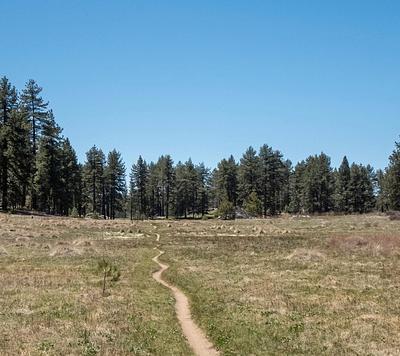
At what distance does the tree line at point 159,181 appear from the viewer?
286ft

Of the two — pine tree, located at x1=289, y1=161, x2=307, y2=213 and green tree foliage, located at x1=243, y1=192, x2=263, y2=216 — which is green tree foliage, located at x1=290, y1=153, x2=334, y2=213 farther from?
green tree foliage, located at x1=243, y1=192, x2=263, y2=216

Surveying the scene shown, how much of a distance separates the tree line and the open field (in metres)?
45.0

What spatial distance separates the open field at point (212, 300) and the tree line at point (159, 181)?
45.0 metres

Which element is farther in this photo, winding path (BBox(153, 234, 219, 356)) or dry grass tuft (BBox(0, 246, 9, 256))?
dry grass tuft (BBox(0, 246, 9, 256))

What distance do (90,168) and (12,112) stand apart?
5573 cm

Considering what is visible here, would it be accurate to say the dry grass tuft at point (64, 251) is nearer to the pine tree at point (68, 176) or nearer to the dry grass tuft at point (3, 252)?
the dry grass tuft at point (3, 252)

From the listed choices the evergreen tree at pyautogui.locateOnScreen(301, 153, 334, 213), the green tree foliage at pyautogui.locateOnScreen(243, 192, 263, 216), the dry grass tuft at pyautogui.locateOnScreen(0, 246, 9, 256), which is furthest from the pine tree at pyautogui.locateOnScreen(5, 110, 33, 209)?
the evergreen tree at pyautogui.locateOnScreen(301, 153, 334, 213)

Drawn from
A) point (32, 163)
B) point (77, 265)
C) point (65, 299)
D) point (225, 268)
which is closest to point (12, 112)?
point (32, 163)

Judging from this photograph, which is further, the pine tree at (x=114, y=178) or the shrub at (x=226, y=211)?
the pine tree at (x=114, y=178)

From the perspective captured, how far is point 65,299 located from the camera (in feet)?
78.6

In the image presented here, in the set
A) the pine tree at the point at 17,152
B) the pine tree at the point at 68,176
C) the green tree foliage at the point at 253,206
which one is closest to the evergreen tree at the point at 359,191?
the green tree foliage at the point at 253,206

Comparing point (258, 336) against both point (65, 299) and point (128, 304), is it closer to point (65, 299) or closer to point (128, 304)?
point (128, 304)

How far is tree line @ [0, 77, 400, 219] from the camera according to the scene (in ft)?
286

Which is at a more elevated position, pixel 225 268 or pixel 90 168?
pixel 90 168
